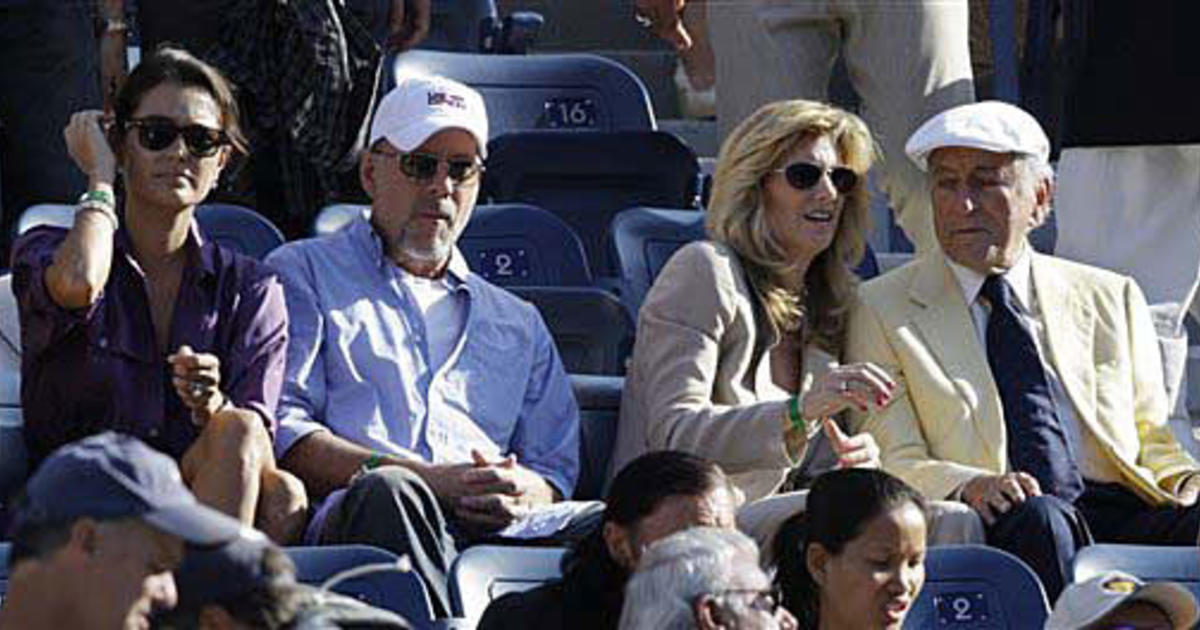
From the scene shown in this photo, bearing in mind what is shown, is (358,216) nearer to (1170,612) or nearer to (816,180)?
(816,180)

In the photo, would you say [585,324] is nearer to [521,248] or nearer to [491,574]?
[521,248]

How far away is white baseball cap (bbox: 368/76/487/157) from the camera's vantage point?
26.7 feet

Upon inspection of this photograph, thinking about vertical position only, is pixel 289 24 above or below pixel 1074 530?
above

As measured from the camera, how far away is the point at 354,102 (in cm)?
970

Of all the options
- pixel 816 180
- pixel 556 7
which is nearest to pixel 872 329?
pixel 816 180

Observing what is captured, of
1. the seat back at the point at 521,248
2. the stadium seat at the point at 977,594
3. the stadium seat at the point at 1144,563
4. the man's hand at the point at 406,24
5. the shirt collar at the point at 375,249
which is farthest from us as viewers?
the man's hand at the point at 406,24

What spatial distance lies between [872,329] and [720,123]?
189 cm

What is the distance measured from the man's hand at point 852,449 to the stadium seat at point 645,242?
1.70m

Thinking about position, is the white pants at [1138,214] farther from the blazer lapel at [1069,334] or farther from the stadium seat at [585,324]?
the stadium seat at [585,324]

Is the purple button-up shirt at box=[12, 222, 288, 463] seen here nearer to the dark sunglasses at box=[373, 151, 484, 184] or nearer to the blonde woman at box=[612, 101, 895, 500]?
the dark sunglasses at box=[373, 151, 484, 184]

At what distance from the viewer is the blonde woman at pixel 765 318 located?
7.84 meters

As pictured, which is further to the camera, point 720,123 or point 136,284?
point 720,123

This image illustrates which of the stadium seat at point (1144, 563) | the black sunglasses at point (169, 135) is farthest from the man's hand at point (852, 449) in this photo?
the black sunglasses at point (169, 135)

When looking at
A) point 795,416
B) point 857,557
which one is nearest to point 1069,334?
point 795,416
